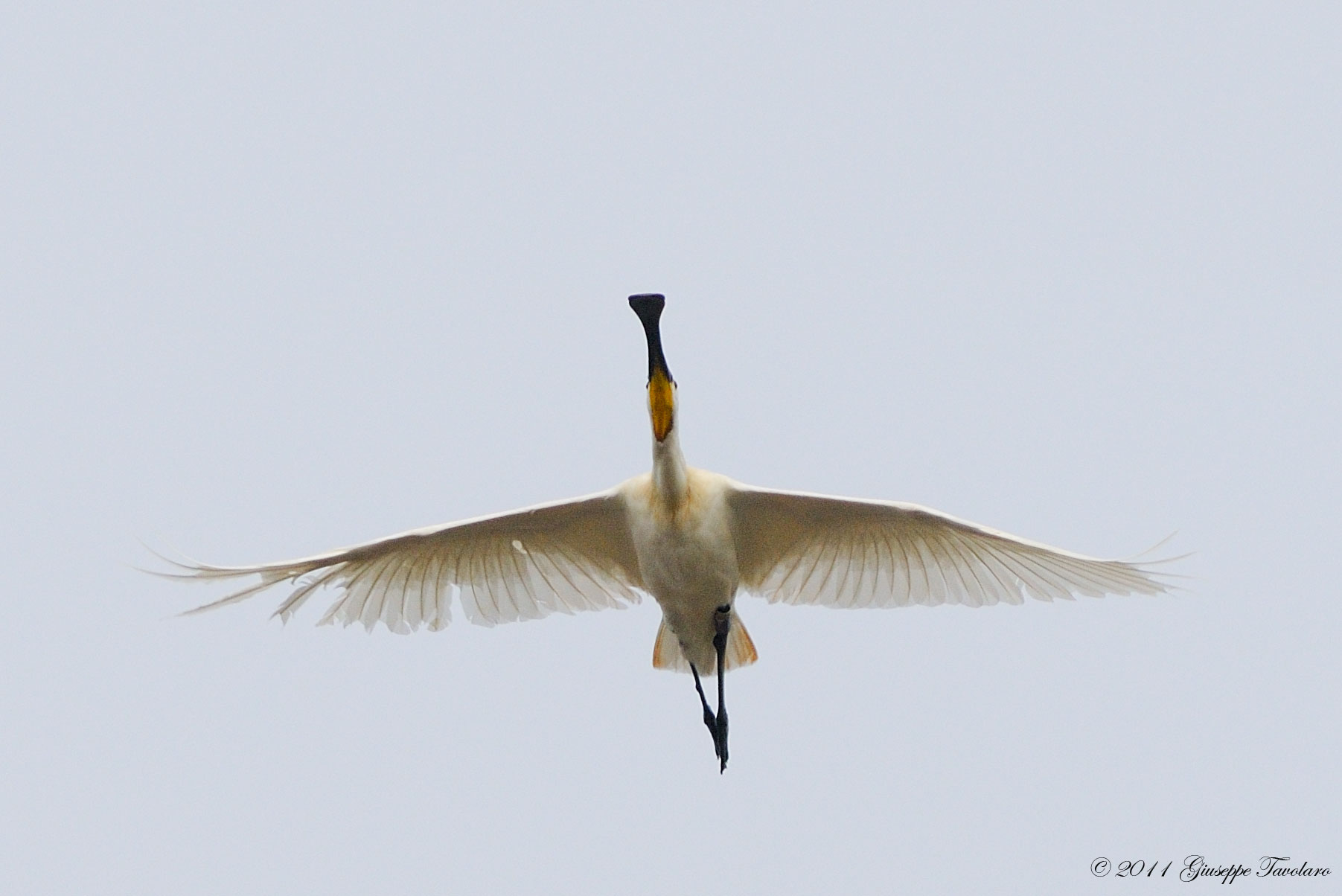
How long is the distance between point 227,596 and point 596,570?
2236 mm

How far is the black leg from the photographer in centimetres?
928

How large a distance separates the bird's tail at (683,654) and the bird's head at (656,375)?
4.99 ft

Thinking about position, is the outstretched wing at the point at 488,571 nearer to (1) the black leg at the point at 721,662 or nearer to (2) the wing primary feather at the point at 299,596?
(2) the wing primary feather at the point at 299,596

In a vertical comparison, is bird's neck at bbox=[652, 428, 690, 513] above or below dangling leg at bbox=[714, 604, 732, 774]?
above

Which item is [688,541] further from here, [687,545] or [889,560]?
[889,560]

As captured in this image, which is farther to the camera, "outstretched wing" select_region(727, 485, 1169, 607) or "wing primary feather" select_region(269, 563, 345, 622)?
"wing primary feather" select_region(269, 563, 345, 622)

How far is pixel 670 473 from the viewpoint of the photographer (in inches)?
347

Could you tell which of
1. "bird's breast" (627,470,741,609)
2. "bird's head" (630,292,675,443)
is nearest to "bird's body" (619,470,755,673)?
"bird's breast" (627,470,741,609)

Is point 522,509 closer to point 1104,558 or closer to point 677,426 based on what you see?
point 677,426

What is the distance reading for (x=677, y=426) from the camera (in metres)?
8.91

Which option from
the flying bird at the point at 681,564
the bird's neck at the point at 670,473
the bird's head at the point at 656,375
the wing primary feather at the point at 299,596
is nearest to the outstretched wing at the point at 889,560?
the flying bird at the point at 681,564

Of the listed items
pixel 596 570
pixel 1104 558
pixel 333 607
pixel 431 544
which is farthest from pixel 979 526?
pixel 333 607

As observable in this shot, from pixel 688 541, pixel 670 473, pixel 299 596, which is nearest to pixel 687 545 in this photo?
pixel 688 541

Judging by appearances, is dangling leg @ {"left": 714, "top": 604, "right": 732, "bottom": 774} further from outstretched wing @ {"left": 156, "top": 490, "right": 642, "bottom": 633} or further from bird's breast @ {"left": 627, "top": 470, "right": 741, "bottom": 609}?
outstretched wing @ {"left": 156, "top": 490, "right": 642, "bottom": 633}
